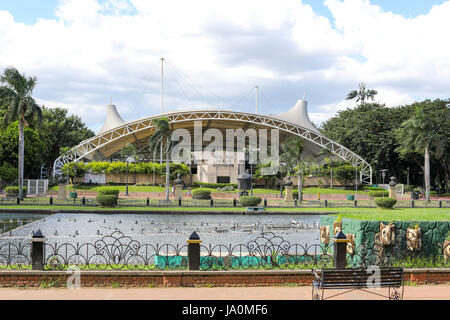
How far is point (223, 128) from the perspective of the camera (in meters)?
76.1

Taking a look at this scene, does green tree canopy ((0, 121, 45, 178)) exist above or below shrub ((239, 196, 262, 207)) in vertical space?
above

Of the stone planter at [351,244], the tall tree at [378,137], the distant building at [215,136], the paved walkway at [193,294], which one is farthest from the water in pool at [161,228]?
the tall tree at [378,137]

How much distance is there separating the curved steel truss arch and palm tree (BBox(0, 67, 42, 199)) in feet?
78.3

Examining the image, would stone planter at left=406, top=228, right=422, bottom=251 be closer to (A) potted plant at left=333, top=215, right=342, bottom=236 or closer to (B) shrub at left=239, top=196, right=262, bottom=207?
(A) potted plant at left=333, top=215, right=342, bottom=236

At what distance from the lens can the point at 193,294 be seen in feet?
30.6

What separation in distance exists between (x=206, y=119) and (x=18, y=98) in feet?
103

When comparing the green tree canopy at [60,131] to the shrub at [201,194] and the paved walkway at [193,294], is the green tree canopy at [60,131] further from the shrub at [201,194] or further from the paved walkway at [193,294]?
the paved walkway at [193,294]

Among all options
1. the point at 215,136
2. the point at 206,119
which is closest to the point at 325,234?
the point at 206,119

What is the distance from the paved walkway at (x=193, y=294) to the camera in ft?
29.5

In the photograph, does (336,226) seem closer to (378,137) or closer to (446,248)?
(446,248)

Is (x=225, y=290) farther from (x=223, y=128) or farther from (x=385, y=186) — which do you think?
(x=223, y=128)

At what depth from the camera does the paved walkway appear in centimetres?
898

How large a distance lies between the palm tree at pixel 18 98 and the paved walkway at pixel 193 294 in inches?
1281

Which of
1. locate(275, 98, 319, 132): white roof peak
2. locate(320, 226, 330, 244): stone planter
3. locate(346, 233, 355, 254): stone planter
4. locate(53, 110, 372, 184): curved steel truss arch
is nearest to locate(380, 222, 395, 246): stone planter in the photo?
locate(346, 233, 355, 254): stone planter
